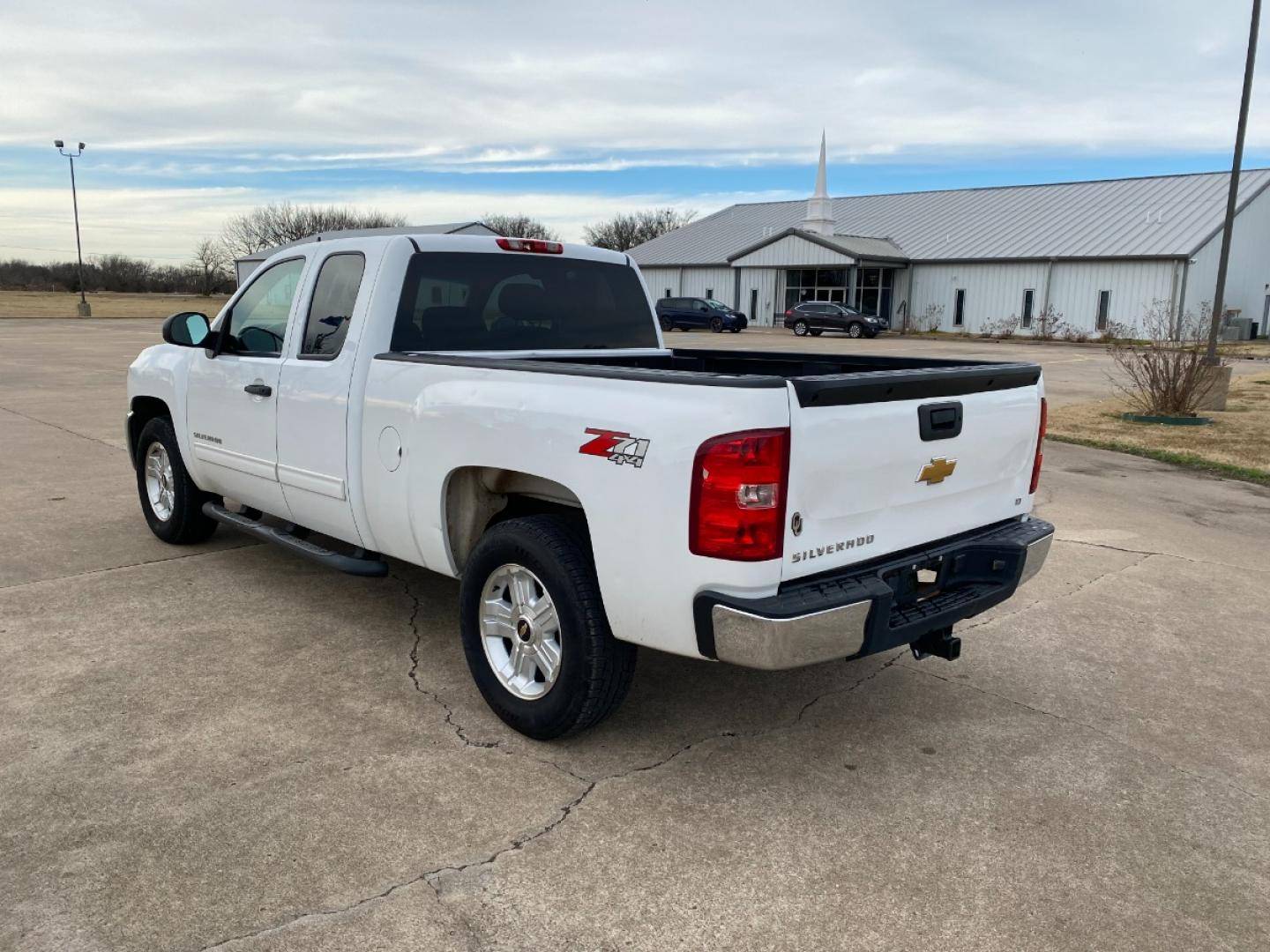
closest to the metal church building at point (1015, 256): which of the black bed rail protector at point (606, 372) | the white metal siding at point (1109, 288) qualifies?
the white metal siding at point (1109, 288)

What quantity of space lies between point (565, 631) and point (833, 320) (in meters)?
40.5

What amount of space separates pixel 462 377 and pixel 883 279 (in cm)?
4889

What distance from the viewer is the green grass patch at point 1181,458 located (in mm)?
10375

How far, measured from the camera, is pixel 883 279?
5003 cm

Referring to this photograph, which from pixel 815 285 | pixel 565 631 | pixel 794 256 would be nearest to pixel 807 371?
pixel 565 631

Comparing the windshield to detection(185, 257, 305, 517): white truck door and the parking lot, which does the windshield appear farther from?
the parking lot

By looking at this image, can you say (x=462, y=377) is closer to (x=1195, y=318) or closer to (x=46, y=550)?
(x=46, y=550)

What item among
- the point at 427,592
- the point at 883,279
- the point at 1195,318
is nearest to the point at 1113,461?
the point at 427,592

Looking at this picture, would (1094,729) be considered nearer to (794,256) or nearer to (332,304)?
(332,304)

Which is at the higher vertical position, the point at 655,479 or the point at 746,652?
the point at 655,479

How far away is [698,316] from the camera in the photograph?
149 feet

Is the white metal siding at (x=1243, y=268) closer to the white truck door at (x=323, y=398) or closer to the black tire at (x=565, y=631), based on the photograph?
the white truck door at (x=323, y=398)

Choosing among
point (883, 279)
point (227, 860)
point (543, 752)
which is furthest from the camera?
point (883, 279)

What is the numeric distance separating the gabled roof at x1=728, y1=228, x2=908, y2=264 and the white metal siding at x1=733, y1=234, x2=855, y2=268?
0.21 meters
